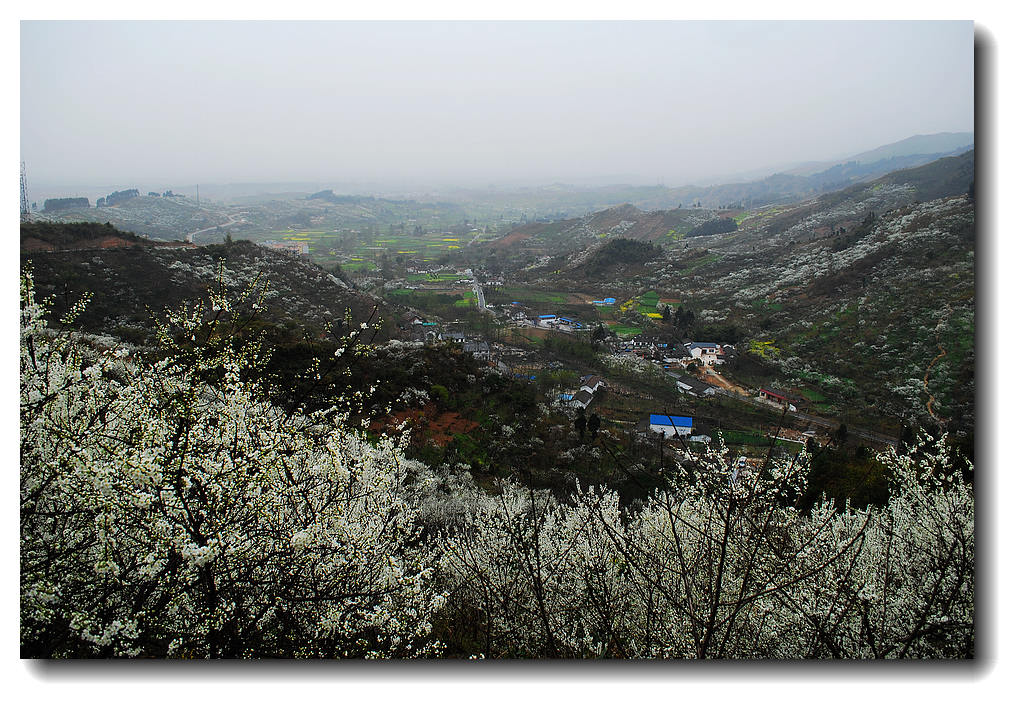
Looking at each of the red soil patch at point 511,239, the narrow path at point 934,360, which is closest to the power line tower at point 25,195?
the narrow path at point 934,360

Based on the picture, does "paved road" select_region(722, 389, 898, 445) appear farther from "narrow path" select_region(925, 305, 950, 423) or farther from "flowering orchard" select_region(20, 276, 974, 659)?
"flowering orchard" select_region(20, 276, 974, 659)

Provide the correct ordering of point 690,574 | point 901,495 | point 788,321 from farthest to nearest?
point 788,321, point 901,495, point 690,574

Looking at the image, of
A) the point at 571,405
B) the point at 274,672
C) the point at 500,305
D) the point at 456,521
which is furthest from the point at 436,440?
the point at 500,305

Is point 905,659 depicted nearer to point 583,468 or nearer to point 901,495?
point 901,495

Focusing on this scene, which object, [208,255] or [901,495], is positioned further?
[208,255]

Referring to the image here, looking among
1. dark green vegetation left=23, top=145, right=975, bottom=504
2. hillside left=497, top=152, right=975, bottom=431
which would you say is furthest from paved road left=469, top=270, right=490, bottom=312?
hillside left=497, top=152, right=975, bottom=431

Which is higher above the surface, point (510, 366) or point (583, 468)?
point (510, 366)

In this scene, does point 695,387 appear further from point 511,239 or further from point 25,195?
point 511,239
